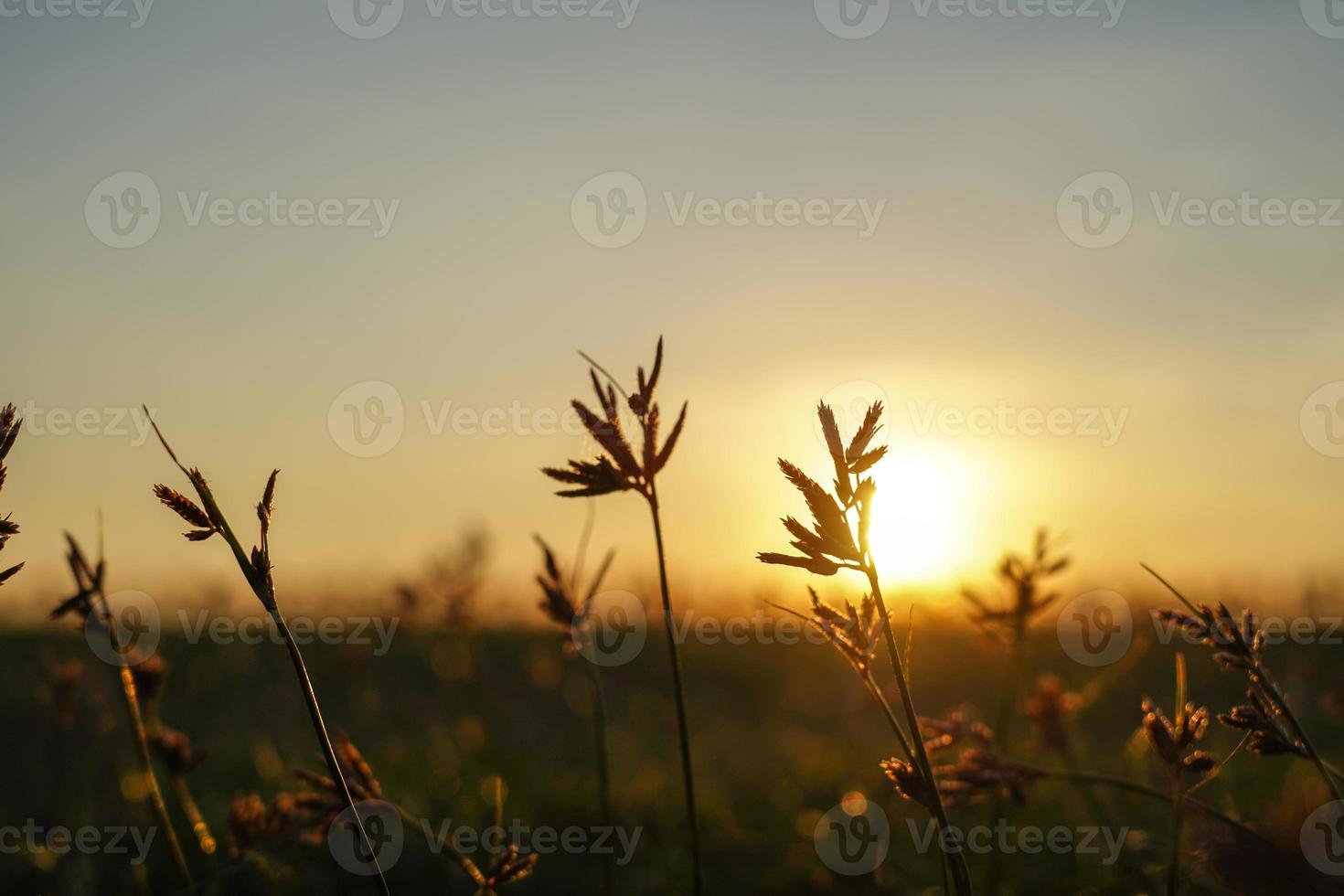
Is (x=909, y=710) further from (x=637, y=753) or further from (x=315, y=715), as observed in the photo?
(x=637, y=753)

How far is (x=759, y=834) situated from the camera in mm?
4680

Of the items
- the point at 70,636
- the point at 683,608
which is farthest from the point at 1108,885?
the point at 70,636

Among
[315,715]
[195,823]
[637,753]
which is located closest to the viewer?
[315,715]

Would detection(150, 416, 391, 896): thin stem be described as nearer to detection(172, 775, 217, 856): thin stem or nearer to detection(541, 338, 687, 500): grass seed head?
detection(541, 338, 687, 500): grass seed head

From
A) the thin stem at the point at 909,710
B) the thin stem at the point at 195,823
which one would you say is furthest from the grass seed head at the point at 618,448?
the thin stem at the point at 195,823

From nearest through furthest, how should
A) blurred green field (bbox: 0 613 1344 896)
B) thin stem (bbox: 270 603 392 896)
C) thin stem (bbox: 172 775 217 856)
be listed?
thin stem (bbox: 270 603 392 896)
thin stem (bbox: 172 775 217 856)
blurred green field (bbox: 0 613 1344 896)

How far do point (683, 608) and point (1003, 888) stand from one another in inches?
316

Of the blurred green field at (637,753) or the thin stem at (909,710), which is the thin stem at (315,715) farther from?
the thin stem at (909,710)

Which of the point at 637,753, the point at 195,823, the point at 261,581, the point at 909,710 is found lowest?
the point at 637,753

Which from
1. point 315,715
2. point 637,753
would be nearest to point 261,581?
point 315,715

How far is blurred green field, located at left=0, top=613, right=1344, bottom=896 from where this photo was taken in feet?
13.0

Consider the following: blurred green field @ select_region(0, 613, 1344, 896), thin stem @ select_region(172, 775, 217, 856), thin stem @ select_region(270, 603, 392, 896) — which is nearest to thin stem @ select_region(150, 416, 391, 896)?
thin stem @ select_region(270, 603, 392, 896)

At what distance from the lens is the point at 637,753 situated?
21.4 feet

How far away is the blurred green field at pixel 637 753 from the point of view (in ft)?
13.0
